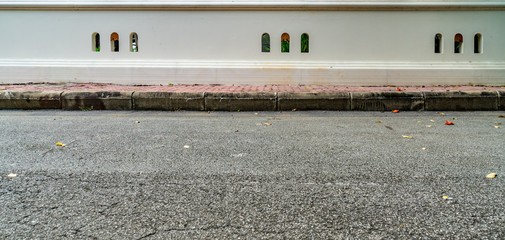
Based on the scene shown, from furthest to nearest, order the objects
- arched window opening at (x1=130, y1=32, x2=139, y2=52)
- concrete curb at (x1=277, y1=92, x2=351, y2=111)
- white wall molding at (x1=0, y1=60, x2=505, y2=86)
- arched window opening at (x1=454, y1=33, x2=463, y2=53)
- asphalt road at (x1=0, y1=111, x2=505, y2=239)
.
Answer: arched window opening at (x1=130, y1=32, x2=139, y2=52) → arched window opening at (x1=454, y1=33, x2=463, y2=53) → white wall molding at (x1=0, y1=60, x2=505, y2=86) → concrete curb at (x1=277, y1=92, x2=351, y2=111) → asphalt road at (x1=0, y1=111, x2=505, y2=239)

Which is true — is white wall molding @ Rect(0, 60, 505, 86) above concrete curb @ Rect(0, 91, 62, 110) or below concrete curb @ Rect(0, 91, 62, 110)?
above

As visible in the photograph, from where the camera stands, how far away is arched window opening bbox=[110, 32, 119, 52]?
32.9 feet

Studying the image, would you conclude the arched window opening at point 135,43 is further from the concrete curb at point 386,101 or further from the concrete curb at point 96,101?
the concrete curb at point 386,101

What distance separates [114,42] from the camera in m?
10.2

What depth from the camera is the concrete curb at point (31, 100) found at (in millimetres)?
7230

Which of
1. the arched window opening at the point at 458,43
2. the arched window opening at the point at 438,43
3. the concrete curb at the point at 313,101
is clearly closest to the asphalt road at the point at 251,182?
the concrete curb at the point at 313,101

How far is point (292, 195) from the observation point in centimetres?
253

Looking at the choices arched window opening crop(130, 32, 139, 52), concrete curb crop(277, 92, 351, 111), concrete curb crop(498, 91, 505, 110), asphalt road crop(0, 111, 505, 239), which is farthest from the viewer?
arched window opening crop(130, 32, 139, 52)

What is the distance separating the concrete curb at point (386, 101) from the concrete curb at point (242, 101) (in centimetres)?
149

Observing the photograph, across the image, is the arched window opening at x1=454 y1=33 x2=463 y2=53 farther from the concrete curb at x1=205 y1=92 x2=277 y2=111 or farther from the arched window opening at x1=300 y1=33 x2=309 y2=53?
the concrete curb at x1=205 y1=92 x2=277 y2=111

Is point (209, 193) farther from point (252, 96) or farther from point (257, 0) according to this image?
point (257, 0)

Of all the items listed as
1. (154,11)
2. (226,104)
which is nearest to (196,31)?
(154,11)

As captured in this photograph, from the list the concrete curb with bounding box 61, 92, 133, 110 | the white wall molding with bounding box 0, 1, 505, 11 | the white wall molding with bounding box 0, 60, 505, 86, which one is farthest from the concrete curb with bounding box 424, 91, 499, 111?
the concrete curb with bounding box 61, 92, 133, 110

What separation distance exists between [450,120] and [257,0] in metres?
5.47
